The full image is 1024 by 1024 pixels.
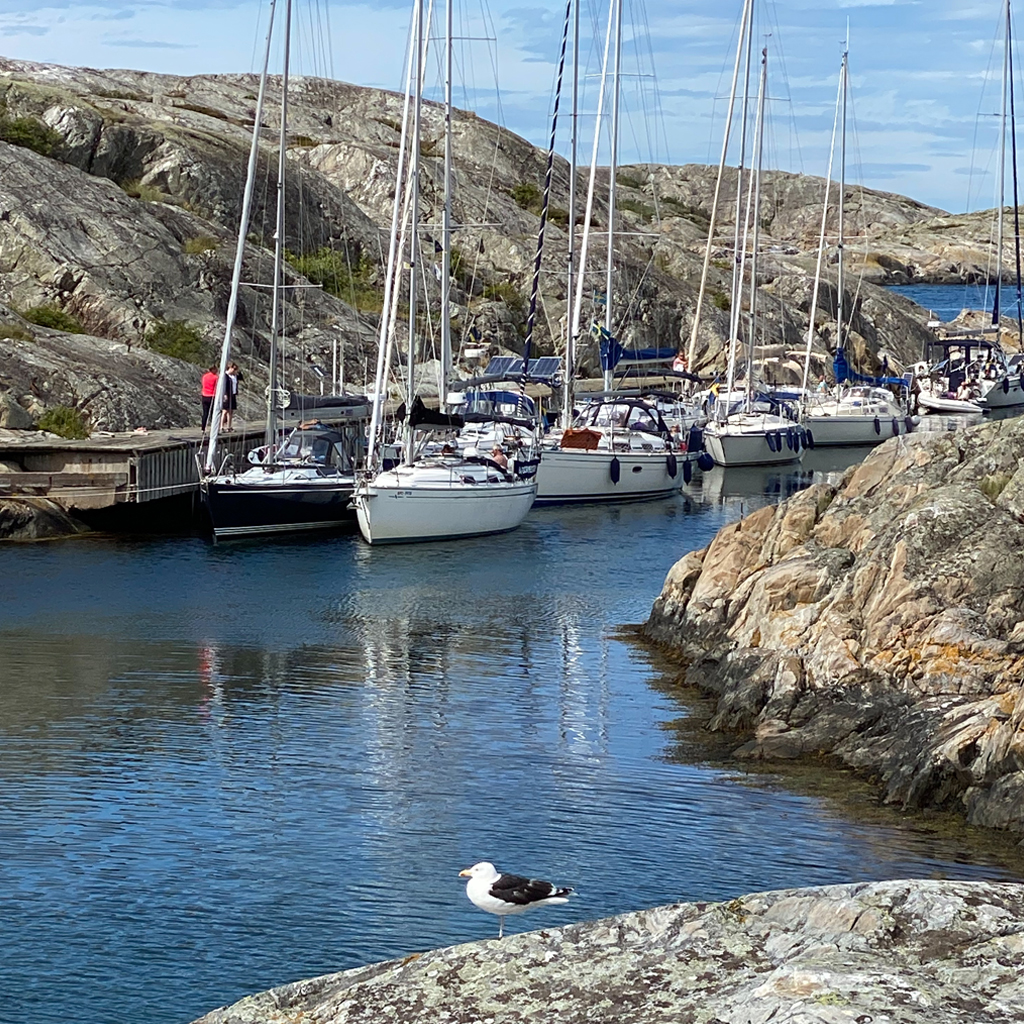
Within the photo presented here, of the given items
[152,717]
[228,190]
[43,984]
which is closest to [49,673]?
[152,717]

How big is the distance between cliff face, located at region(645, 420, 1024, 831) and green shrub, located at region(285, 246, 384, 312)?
3870cm

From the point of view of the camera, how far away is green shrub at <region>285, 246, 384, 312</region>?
64.9 m

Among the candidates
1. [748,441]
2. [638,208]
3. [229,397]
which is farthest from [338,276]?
[638,208]

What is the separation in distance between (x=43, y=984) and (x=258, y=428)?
32.9m

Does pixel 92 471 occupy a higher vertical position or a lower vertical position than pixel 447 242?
lower

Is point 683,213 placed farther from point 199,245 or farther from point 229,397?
point 229,397

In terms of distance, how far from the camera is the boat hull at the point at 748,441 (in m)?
56.4

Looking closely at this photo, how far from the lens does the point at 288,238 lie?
67750 millimetres

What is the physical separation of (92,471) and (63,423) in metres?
3.48

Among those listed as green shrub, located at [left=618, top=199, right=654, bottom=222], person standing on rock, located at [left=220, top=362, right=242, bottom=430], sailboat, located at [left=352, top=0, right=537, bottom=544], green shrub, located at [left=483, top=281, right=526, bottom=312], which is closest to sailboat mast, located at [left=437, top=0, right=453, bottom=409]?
sailboat, located at [left=352, top=0, right=537, bottom=544]

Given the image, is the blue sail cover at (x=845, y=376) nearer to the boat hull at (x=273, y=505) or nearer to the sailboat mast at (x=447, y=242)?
the sailboat mast at (x=447, y=242)

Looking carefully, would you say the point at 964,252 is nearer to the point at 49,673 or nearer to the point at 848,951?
the point at 49,673

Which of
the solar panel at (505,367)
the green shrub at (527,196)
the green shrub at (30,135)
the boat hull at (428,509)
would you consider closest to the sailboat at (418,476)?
the boat hull at (428,509)

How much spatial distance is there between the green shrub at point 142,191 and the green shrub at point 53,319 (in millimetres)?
11567
